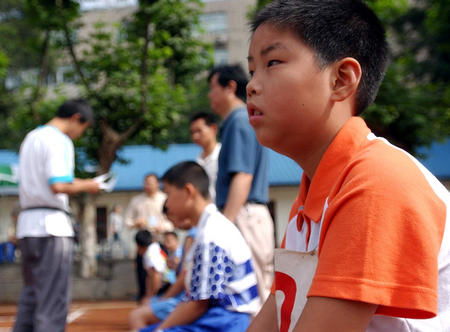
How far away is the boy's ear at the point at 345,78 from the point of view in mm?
1143

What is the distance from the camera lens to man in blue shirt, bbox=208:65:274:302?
326 cm

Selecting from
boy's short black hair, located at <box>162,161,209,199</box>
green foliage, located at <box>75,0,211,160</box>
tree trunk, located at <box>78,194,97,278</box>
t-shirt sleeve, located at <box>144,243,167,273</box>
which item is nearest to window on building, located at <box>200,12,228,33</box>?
green foliage, located at <box>75,0,211,160</box>

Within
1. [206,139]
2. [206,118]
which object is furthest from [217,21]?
[206,139]

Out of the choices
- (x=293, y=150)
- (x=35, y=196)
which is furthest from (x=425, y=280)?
(x=35, y=196)

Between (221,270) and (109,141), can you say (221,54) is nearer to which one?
(109,141)

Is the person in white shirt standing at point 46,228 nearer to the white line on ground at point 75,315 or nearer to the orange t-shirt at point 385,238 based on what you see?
the orange t-shirt at point 385,238

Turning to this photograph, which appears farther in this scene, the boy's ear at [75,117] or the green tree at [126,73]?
the green tree at [126,73]

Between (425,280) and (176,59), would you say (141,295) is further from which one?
(425,280)

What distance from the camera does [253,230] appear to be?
10.9ft

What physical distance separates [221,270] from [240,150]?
1059 mm

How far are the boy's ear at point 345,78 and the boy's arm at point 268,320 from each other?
19.6 inches

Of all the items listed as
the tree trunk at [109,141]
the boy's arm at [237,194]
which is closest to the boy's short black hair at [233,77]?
the boy's arm at [237,194]

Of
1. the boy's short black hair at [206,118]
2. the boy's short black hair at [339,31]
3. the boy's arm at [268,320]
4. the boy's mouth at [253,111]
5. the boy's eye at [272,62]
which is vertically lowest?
the boy's arm at [268,320]

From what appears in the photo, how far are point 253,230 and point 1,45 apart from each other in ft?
64.0
